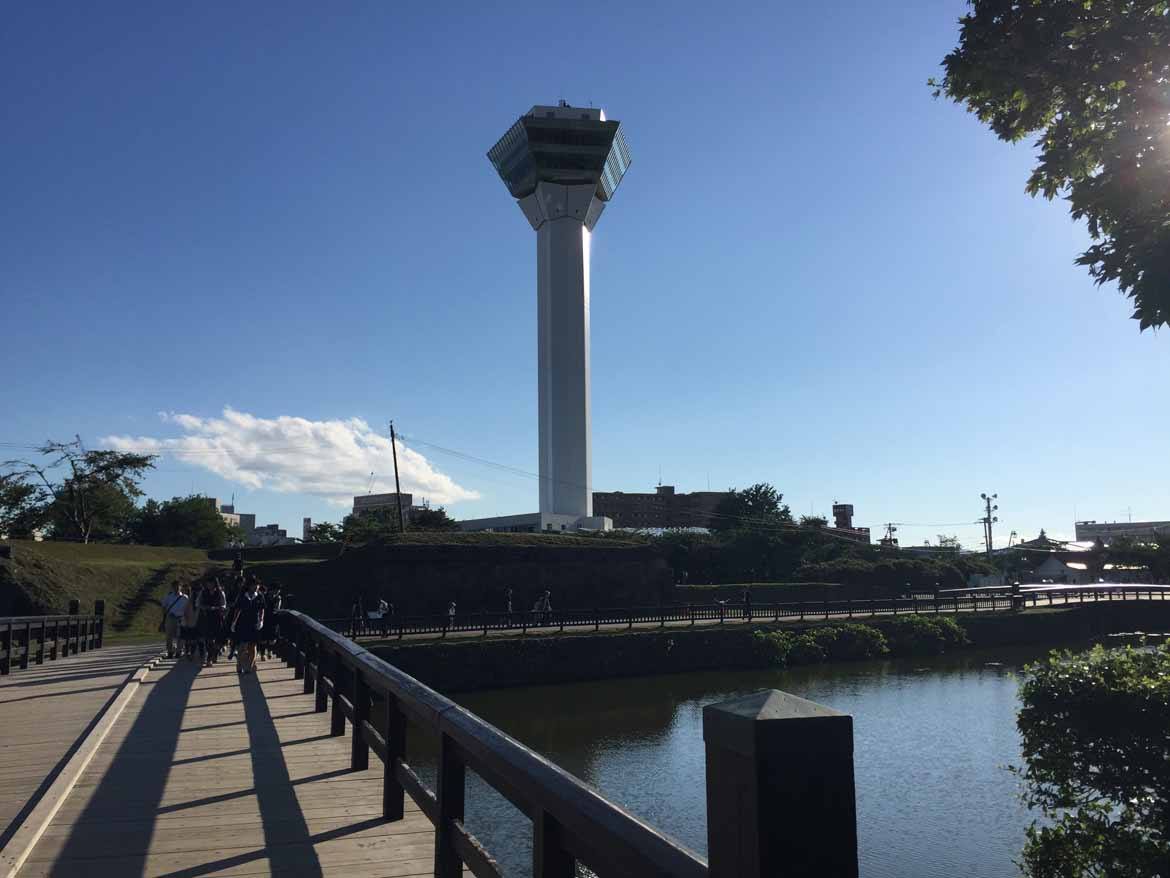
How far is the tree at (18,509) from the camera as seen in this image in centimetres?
5841

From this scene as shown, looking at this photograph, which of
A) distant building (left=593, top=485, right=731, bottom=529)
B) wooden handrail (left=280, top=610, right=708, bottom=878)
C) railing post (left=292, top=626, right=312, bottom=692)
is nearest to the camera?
wooden handrail (left=280, top=610, right=708, bottom=878)

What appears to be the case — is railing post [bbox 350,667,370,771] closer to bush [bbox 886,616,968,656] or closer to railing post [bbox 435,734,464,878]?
railing post [bbox 435,734,464,878]

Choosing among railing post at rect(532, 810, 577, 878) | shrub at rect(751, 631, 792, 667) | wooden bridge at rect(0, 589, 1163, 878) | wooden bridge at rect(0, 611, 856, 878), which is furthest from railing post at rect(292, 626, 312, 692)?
shrub at rect(751, 631, 792, 667)

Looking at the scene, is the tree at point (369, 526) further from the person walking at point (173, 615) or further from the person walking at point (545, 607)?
the person walking at point (173, 615)

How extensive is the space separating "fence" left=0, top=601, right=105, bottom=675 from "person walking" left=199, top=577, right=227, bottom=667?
3012mm

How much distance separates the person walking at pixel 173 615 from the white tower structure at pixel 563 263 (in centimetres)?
7036

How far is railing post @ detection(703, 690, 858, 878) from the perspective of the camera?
1.60 meters

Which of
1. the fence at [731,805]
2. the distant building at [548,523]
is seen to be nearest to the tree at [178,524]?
the distant building at [548,523]

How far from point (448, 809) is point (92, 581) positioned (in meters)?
37.7

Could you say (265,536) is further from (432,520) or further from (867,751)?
(867,751)

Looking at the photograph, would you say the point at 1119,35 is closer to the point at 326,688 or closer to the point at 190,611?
the point at 326,688

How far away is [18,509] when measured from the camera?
5934 centimetres

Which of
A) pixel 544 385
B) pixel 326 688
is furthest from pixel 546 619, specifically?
pixel 544 385

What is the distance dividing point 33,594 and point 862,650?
33.8 meters
